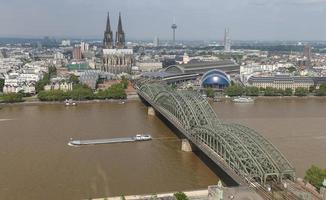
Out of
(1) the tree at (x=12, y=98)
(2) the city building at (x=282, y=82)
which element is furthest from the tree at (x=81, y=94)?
(2) the city building at (x=282, y=82)

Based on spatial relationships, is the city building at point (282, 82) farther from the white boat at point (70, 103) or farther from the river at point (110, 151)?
the white boat at point (70, 103)

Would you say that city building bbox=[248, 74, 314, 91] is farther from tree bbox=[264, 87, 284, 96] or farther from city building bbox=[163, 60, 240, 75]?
city building bbox=[163, 60, 240, 75]

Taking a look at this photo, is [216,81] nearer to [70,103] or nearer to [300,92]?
[300,92]

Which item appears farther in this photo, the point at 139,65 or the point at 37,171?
the point at 139,65

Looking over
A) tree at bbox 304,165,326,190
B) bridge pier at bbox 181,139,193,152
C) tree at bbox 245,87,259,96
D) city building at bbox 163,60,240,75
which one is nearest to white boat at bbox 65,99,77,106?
tree at bbox 245,87,259,96

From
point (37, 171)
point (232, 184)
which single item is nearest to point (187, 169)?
point (232, 184)

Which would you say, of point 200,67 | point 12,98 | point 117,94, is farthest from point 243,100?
point 200,67

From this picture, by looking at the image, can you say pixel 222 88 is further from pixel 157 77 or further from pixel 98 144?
pixel 98 144
